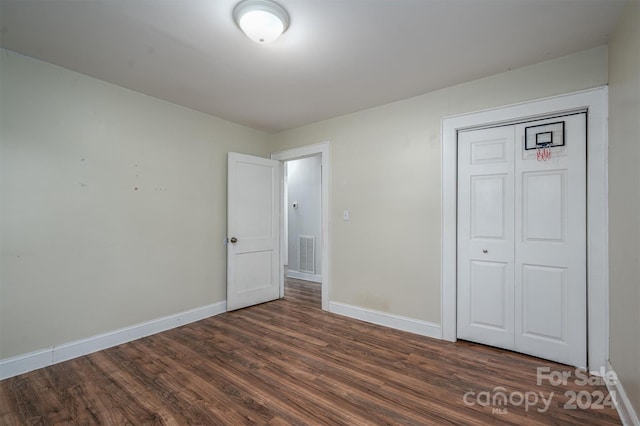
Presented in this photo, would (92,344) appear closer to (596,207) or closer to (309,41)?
(309,41)

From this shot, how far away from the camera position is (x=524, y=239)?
2.59 m

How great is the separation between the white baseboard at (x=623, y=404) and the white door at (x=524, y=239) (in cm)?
39

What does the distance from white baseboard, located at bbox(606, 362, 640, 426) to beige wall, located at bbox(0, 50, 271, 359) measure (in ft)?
12.2

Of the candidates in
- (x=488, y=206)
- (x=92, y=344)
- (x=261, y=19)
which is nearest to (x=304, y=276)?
(x=92, y=344)

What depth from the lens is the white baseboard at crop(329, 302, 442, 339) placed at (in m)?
2.99

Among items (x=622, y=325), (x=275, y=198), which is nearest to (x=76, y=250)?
(x=275, y=198)

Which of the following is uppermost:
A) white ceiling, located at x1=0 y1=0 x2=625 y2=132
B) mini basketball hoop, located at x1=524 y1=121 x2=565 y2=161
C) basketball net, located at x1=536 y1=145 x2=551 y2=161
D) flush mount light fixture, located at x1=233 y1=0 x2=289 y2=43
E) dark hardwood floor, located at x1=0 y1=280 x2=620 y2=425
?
white ceiling, located at x1=0 y1=0 x2=625 y2=132

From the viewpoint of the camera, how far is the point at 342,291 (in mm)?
3707

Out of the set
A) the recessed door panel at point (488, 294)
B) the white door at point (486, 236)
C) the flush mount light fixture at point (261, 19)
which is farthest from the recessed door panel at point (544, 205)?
the flush mount light fixture at point (261, 19)

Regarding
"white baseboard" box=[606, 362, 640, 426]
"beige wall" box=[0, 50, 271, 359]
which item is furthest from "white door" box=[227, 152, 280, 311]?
"white baseboard" box=[606, 362, 640, 426]

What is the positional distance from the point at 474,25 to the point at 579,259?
1.98 metres

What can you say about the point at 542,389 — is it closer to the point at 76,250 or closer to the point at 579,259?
the point at 579,259

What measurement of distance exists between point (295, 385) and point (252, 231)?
231 cm

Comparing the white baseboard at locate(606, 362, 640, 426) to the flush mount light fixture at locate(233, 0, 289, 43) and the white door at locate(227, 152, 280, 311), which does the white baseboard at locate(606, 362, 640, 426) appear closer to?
the flush mount light fixture at locate(233, 0, 289, 43)
